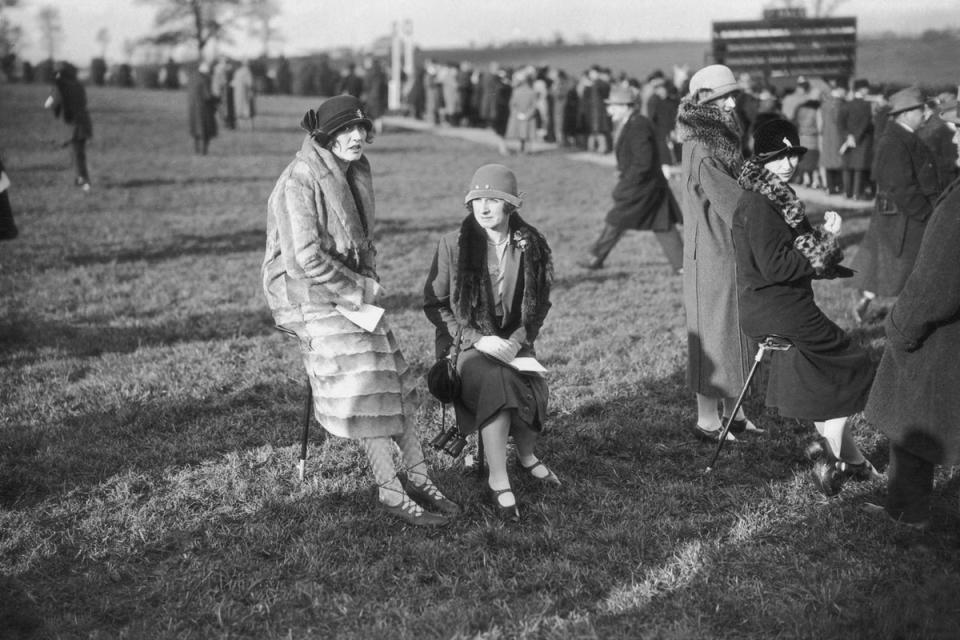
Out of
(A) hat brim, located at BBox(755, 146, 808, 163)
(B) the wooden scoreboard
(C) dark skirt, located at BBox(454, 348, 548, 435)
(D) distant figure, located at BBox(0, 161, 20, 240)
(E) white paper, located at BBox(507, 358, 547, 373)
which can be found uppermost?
(B) the wooden scoreboard

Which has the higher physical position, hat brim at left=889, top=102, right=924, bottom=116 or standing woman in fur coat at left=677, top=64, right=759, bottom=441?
hat brim at left=889, top=102, right=924, bottom=116

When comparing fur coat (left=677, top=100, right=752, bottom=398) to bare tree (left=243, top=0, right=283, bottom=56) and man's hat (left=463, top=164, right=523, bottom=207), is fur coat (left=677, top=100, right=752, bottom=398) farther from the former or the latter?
bare tree (left=243, top=0, right=283, bottom=56)

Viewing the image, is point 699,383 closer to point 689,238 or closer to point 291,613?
point 689,238

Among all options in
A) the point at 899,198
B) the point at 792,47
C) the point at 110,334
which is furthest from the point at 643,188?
the point at 792,47

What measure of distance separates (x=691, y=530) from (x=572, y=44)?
Result: 70.7m

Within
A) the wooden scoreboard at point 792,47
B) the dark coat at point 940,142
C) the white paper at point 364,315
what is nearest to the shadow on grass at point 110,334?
the white paper at point 364,315

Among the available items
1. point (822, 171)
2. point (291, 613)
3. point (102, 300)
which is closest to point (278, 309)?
point (291, 613)

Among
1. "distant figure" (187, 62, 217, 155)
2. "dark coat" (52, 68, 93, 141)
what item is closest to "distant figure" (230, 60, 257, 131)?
"distant figure" (187, 62, 217, 155)

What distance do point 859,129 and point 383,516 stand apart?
41.2 ft

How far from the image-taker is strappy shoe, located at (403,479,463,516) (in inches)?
178

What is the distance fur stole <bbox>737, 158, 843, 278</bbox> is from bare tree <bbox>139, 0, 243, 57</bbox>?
212 feet

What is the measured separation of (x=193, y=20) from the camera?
214ft

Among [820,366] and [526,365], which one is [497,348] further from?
[820,366]

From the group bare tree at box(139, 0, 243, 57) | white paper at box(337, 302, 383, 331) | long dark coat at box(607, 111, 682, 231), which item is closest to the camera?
white paper at box(337, 302, 383, 331)
